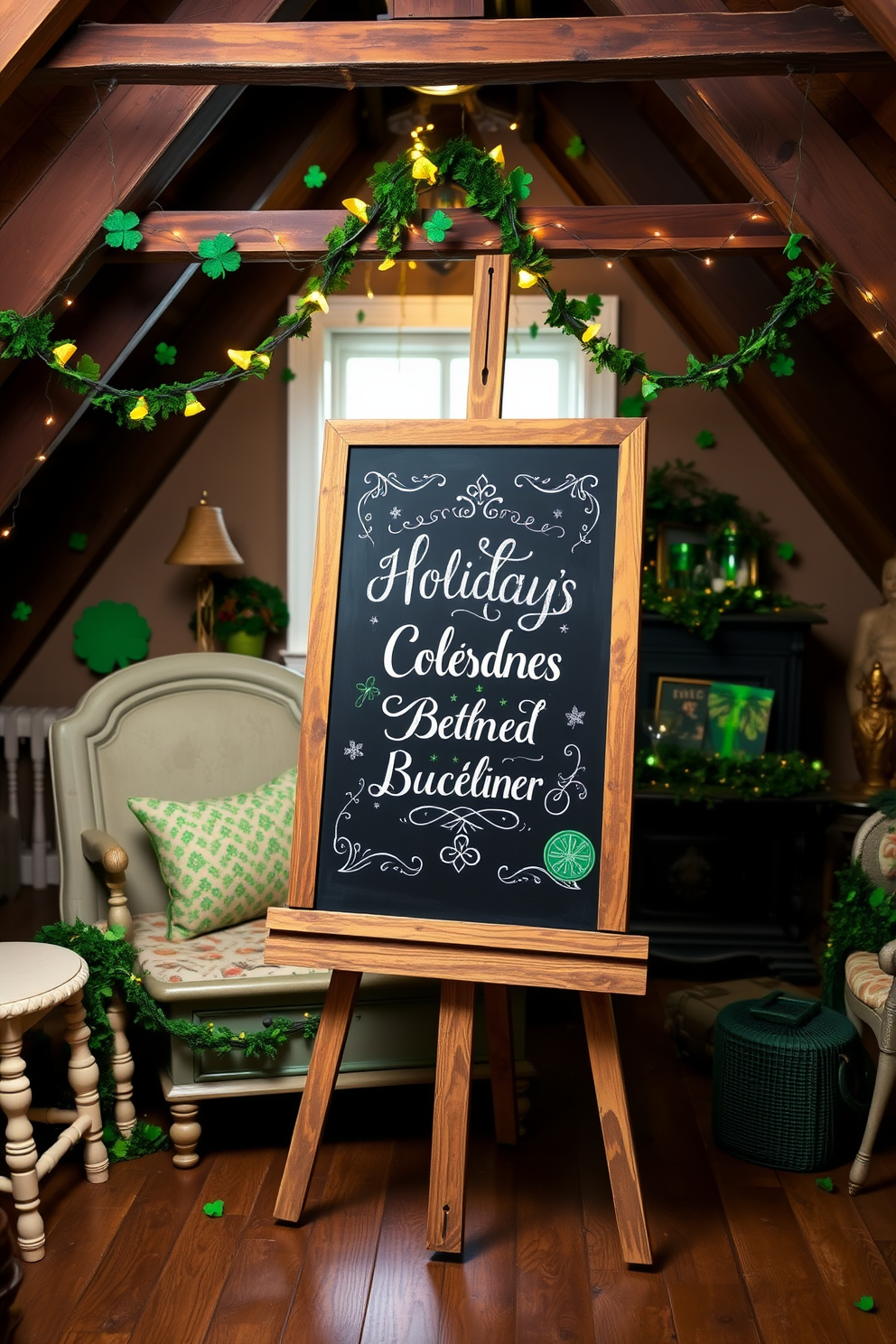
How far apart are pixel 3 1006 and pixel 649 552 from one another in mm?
2863

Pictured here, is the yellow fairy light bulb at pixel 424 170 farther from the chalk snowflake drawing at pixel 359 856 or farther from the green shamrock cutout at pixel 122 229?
the chalk snowflake drawing at pixel 359 856

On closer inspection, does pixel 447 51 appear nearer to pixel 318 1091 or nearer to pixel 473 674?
pixel 473 674

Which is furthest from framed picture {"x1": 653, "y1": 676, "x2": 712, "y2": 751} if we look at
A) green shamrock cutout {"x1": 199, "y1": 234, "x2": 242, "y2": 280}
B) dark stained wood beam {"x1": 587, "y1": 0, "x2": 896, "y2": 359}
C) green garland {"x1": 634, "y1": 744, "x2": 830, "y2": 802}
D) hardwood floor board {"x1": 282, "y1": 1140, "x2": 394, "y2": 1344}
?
green shamrock cutout {"x1": 199, "y1": 234, "x2": 242, "y2": 280}

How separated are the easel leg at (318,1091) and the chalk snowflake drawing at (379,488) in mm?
846

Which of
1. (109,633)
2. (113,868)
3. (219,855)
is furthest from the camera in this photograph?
(109,633)

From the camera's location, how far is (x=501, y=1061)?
2506 millimetres

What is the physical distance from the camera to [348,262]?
260 centimetres

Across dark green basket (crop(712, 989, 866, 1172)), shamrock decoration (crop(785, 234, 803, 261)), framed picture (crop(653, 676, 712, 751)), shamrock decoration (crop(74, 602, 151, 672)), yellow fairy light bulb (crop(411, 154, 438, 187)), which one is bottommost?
dark green basket (crop(712, 989, 866, 1172))

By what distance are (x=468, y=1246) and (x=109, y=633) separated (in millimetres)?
3053

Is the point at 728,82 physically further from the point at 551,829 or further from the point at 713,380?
the point at 551,829

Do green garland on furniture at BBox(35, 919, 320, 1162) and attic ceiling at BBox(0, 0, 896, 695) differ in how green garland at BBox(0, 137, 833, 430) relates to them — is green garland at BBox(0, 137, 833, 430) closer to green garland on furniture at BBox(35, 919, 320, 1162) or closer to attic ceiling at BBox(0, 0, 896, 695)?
attic ceiling at BBox(0, 0, 896, 695)

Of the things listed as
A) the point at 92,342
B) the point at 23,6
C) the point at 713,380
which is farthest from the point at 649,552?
the point at 23,6

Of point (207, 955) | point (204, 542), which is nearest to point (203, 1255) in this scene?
point (207, 955)

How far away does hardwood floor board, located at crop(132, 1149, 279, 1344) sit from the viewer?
6.56ft
